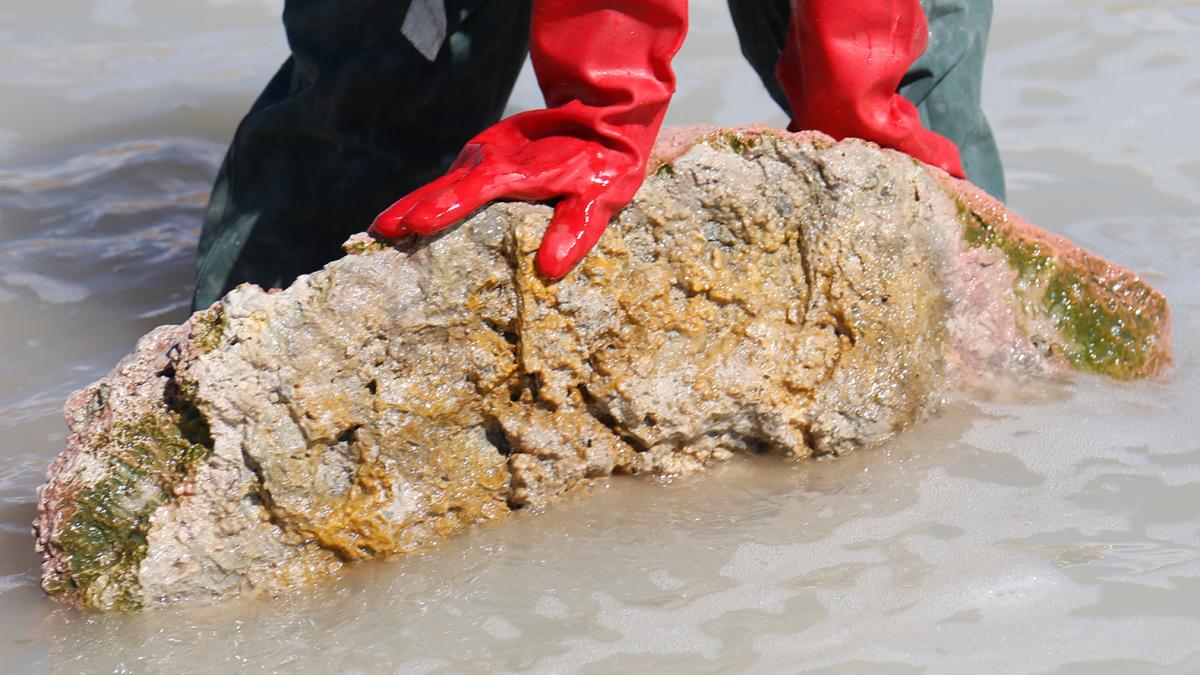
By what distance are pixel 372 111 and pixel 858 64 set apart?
0.99m

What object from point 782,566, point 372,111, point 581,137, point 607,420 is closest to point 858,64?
point 581,137

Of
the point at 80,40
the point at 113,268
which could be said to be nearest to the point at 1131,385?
the point at 113,268

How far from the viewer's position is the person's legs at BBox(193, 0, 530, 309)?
2.49 metres

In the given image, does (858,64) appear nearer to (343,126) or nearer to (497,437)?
(497,437)

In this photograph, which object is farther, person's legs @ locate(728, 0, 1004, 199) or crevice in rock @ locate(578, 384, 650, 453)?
person's legs @ locate(728, 0, 1004, 199)

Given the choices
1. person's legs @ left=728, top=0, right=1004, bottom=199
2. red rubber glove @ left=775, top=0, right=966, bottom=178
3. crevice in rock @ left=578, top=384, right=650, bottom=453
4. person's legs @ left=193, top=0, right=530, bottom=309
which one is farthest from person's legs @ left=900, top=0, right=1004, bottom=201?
crevice in rock @ left=578, top=384, right=650, bottom=453

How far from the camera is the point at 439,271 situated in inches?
72.1

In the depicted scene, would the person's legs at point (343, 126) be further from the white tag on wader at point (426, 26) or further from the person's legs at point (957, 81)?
the person's legs at point (957, 81)

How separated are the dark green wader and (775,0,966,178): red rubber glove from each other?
39 centimetres

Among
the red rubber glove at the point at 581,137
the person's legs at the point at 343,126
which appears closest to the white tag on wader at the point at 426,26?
the person's legs at the point at 343,126

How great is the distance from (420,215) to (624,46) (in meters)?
0.38

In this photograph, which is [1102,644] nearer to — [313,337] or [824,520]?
[824,520]

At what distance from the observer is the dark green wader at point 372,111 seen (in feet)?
8.19

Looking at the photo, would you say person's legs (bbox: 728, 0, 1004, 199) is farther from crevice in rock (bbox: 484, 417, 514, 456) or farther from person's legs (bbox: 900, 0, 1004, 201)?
crevice in rock (bbox: 484, 417, 514, 456)
